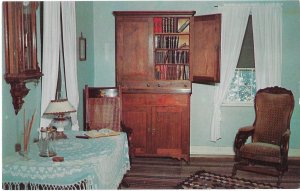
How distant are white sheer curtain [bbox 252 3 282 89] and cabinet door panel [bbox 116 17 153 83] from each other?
153cm

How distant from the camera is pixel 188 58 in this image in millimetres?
5473

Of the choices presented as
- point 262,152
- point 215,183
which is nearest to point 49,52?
point 215,183

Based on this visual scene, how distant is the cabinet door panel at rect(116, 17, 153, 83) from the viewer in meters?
5.39

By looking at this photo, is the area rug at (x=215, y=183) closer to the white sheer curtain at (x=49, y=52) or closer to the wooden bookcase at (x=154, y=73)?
the wooden bookcase at (x=154, y=73)

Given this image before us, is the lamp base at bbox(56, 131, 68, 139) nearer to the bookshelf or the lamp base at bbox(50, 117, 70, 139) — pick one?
the lamp base at bbox(50, 117, 70, 139)

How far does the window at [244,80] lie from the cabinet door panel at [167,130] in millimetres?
888

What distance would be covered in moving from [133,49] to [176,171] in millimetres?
1780

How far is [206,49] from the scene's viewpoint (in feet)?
17.1

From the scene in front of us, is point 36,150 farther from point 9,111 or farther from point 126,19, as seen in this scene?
point 126,19

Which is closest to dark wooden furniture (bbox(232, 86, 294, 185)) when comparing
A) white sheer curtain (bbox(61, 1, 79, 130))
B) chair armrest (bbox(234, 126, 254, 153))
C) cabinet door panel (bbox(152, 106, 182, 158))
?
chair armrest (bbox(234, 126, 254, 153))

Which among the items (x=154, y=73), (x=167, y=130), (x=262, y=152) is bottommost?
(x=262, y=152)

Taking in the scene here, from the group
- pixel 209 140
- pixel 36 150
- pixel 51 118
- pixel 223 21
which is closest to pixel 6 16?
pixel 36 150

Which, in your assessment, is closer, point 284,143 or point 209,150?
point 284,143

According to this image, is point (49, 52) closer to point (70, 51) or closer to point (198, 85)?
point (70, 51)
